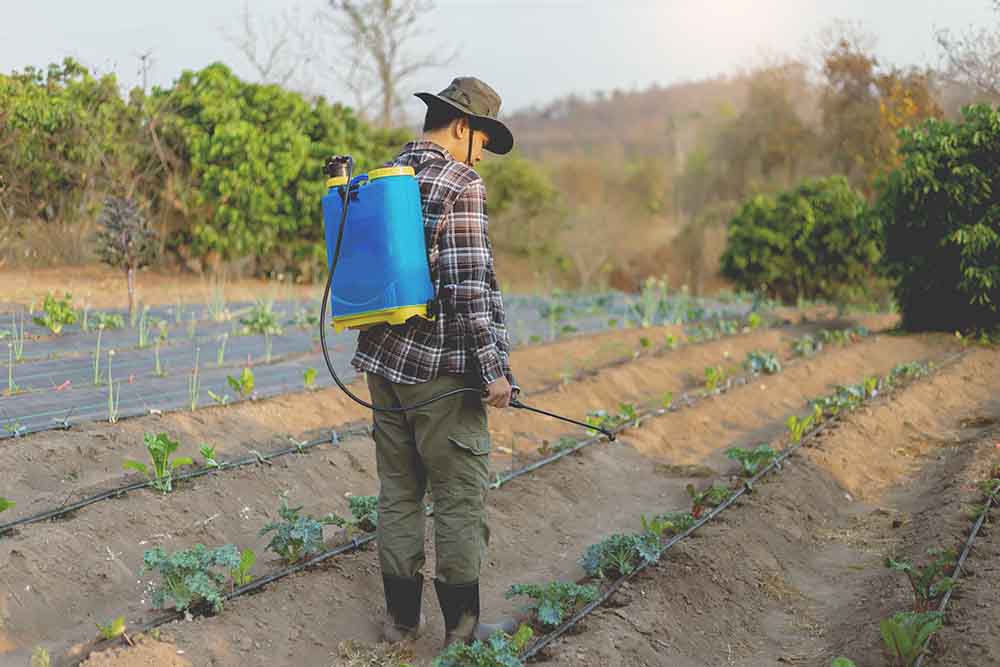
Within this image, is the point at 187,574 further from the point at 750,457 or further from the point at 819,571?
the point at 750,457

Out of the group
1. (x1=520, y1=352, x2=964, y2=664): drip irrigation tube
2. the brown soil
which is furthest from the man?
the brown soil

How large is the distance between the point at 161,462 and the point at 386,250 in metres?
1.90

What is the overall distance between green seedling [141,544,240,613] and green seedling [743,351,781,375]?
20.8 ft

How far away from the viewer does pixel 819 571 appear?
15.9ft

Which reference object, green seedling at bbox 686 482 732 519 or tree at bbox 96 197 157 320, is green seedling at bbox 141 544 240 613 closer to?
green seedling at bbox 686 482 732 519

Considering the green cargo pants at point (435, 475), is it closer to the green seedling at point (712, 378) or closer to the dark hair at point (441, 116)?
the dark hair at point (441, 116)

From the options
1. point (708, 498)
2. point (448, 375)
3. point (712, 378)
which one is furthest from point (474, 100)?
point (712, 378)

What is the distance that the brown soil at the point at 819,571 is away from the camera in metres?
3.63

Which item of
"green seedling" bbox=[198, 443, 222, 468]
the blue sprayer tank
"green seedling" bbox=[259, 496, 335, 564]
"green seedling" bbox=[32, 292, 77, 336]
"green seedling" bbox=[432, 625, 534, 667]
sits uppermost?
the blue sprayer tank

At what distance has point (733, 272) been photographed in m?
16.2

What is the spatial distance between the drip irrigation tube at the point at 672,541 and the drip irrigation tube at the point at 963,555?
109 centimetres

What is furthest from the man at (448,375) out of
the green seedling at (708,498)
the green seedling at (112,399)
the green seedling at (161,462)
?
the green seedling at (112,399)

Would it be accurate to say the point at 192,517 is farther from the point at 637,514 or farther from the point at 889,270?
the point at 889,270

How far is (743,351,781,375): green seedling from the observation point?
29.3ft
